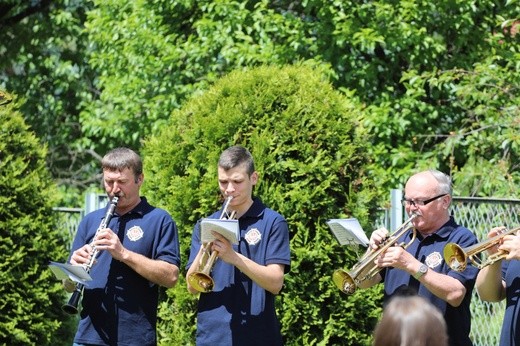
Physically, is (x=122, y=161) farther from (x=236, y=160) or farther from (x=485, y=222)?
(x=485, y=222)

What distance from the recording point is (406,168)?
1033 centimetres

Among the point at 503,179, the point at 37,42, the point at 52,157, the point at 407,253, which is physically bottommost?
the point at 52,157

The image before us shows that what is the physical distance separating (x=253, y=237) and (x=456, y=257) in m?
1.16

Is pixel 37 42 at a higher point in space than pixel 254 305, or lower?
lower

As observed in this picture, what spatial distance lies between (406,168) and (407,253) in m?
5.24

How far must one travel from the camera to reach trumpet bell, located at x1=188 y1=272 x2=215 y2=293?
17.4 feet

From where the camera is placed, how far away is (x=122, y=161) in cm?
579

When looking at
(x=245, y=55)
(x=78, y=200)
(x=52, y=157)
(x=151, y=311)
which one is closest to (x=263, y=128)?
(x=151, y=311)

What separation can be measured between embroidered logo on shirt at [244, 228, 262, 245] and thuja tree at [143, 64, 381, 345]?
1.22m

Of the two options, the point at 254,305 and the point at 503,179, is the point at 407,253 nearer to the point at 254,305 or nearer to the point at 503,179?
the point at 254,305

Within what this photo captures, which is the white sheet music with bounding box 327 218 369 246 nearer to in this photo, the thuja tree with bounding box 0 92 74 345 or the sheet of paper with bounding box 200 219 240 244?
the sheet of paper with bounding box 200 219 240 244

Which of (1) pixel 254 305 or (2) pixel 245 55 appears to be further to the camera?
(2) pixel 245 55

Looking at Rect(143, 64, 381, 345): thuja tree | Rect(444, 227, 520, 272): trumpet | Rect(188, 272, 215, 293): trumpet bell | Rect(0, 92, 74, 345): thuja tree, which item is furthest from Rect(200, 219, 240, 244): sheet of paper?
Rect(0, 92, 74, 345): thuja tree

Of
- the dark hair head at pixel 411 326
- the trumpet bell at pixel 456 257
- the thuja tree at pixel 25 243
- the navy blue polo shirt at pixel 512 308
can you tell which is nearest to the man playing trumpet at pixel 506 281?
the navy blue polo shirt at pixel 512 308
